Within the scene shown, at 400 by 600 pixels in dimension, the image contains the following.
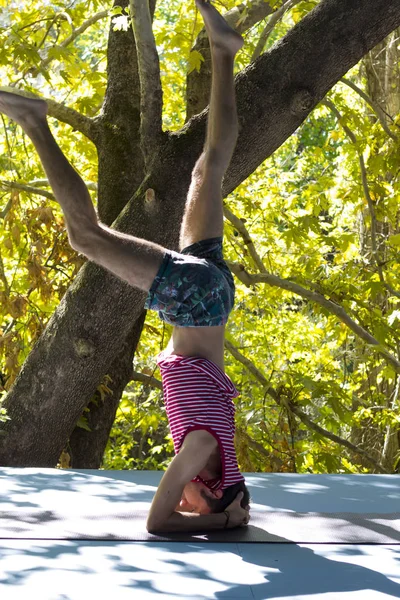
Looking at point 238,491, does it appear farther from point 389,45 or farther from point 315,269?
point 389,45

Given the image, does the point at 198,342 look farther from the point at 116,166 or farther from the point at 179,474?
the point at 116,166

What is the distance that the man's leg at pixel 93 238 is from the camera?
9.17 ft

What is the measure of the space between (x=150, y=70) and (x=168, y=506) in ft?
8.83

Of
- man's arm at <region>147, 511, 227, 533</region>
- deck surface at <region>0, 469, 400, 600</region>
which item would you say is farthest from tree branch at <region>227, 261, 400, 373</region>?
deck surface at <region>0, 469, 400, 600</region>

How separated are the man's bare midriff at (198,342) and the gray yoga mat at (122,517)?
0.59 meters

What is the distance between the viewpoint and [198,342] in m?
3.07

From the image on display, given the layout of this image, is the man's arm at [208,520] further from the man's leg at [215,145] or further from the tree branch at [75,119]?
the tree branch at [75,119]

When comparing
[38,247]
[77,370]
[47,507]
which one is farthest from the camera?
[38,247]

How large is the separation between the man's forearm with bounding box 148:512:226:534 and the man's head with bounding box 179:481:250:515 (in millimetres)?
40

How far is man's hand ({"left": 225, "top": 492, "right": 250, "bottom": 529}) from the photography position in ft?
9.87

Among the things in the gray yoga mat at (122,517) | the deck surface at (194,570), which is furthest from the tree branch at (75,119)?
the deck surface at (194,570)

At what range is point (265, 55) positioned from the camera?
15.6 ft

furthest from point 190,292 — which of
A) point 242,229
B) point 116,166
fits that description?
point 242,229

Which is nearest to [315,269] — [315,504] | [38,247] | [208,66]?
[208,66]
